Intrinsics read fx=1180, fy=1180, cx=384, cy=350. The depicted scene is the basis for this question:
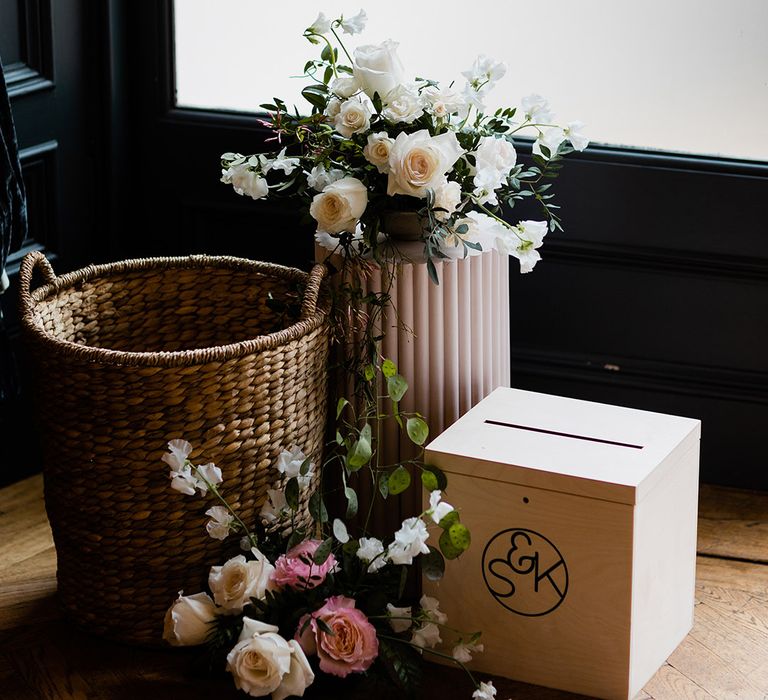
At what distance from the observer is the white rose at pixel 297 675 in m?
1.53

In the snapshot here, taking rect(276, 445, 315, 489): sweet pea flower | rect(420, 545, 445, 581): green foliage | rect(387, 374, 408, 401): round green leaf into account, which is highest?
rect(387, 374, 408, 401): round green leaf

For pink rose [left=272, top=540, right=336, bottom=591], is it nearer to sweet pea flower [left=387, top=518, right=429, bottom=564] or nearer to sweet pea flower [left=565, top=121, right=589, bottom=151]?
sweet pea flower [left=387, top=518, right=429, bottom=564]

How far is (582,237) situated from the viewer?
217cm

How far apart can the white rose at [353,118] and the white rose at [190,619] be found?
0.68 metres

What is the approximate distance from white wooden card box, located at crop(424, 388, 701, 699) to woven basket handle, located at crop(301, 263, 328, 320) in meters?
0.26

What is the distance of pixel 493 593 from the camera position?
5.32ft

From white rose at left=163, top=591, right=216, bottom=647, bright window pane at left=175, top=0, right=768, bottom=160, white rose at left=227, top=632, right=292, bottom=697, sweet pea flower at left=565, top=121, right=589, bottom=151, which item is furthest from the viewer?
bright window pane at left=175, top=0, right=768, bottom=160

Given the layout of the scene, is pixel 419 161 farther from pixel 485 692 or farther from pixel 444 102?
pixel 485 692

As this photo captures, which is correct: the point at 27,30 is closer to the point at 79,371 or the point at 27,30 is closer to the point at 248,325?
the point at 248,325

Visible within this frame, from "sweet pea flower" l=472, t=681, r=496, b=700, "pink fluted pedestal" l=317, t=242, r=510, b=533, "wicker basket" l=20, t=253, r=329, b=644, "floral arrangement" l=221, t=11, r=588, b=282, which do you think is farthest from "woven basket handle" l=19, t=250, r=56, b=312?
"sweet pea flower" l=472, t=681, r=496, b=700

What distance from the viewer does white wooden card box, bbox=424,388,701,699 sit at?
5.06ft

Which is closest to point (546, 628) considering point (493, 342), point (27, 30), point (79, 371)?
point (493, 342)

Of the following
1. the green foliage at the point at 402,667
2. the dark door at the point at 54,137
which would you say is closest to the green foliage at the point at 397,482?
the green foliage at the point at 402,667

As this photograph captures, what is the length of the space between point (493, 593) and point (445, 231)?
0.51m
